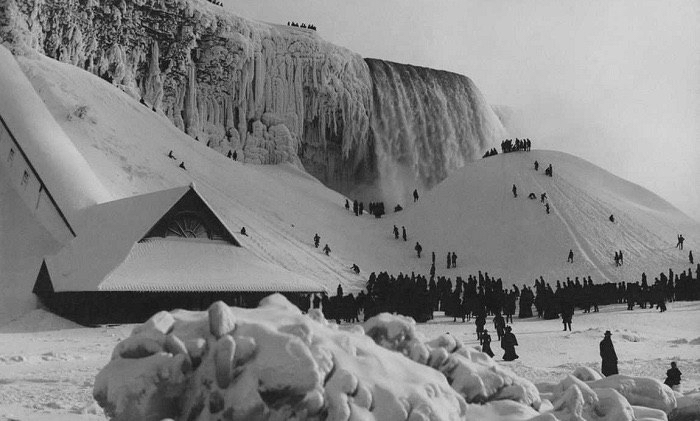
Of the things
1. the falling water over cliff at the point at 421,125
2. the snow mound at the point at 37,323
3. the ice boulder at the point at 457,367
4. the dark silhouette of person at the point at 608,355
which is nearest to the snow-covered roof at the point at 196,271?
the snow mound at the point at 37,323

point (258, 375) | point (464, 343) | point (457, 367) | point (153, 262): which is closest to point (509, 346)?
point (464, 343)

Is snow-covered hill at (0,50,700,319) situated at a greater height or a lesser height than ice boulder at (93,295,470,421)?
greater

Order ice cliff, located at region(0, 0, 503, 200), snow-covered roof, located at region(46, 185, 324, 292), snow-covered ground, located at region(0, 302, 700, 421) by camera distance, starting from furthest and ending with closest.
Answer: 1. ice cliff, located at region(0, 0, 503, 200)
2. snow-covered roof, located at region(46, 185, 324, 292)
3. snow-covered ground, located at region(0, 302, 700, 421)

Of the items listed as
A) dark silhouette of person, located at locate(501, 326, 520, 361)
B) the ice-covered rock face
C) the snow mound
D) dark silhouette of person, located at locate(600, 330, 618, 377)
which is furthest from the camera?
the ice-covered rock face

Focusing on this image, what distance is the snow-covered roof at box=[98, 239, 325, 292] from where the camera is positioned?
19641 mm

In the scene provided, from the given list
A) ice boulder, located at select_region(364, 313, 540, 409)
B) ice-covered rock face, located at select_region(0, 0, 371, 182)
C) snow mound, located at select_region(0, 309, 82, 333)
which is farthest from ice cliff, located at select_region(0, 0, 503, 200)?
ice boulder, located at select_region(364, 313, 540, 409)

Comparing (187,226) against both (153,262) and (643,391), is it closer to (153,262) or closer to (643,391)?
(153,262)

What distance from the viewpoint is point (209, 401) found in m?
4.93

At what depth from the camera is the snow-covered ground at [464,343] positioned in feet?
27.4

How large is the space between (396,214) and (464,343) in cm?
2962

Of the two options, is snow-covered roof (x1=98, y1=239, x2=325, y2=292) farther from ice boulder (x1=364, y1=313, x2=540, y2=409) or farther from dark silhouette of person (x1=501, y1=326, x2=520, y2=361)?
ice boulder (x1=364, y1=313, x2=540, y2=409)

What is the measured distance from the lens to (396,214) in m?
44.4

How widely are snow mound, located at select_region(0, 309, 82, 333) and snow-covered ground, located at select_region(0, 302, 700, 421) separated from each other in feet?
0.08

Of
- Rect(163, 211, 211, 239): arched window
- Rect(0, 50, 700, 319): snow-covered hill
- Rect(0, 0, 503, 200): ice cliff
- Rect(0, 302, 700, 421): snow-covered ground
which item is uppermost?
Rect(0, 0, 503, 200): ice cliff
